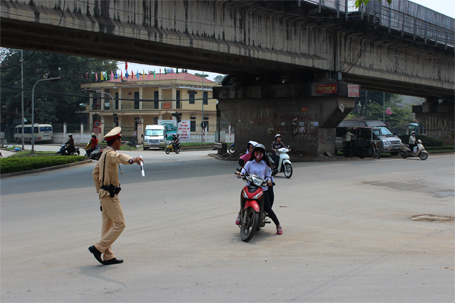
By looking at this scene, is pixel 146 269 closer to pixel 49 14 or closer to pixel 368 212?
pixel 368 212

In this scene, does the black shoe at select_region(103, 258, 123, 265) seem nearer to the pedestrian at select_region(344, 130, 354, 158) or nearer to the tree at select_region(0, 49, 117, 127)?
the pedestrian at select_region(344, 130, 354, 158)

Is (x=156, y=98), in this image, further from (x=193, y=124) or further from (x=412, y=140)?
(x=412, y=140)

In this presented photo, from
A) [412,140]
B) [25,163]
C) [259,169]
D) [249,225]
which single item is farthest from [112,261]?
[412,140]

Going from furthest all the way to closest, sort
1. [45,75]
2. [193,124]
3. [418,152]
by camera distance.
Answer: [45,75] < [193,124] < [418,152]

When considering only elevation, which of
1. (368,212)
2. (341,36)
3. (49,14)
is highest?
(341,36)

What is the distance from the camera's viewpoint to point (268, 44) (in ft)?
69.2

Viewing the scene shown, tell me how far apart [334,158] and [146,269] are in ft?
72.4

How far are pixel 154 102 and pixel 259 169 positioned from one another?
55.3m

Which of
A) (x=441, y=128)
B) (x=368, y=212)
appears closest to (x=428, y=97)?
(x=441, y=128)

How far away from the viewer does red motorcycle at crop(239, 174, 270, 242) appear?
697 centimetres

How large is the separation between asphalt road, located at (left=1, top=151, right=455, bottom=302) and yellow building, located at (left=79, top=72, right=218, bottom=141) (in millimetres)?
46069

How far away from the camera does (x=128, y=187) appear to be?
46.6 feet

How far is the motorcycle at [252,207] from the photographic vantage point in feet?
22.9

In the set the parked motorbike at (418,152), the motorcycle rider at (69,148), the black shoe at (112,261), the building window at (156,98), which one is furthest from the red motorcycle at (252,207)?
the building window at (156,98)
